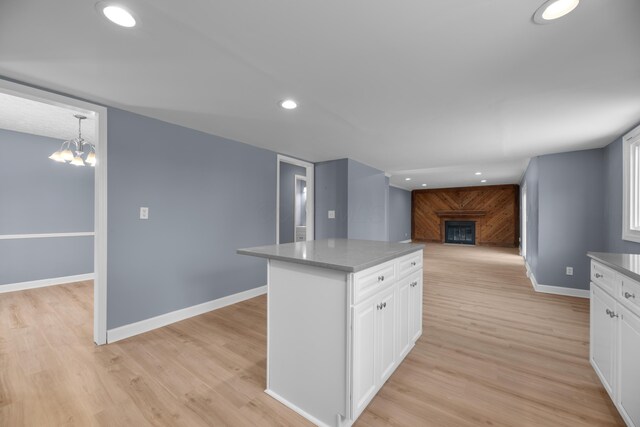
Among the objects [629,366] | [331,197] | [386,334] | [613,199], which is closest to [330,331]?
[386,334]

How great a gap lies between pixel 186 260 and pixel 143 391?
1479mm

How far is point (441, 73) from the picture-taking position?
1.87 metres

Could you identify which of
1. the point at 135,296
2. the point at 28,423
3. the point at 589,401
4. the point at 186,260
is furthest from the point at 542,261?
the point at 28,423

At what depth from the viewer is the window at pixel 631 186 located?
294 centimetres

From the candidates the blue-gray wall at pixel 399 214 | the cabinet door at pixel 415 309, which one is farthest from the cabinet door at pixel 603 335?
the blue-gray wall at pixel 399 214

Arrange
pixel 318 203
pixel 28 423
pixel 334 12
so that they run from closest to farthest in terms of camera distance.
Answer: pixel 334 12
pixel 28 423
pixel 318 203

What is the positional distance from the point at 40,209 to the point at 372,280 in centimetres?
530

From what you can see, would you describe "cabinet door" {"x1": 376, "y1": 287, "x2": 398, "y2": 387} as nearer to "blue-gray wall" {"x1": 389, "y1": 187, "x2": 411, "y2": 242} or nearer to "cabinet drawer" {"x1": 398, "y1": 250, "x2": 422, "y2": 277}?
"cabinet drawer" {"x1": 398, "y1": 250, "x2": 422, "y2": 277}

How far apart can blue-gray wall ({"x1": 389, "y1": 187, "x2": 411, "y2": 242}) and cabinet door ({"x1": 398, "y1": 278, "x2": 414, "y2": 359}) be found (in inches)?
290

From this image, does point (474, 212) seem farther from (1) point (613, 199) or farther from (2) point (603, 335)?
(2) point (603, 335)

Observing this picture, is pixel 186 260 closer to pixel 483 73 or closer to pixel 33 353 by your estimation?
pixel 33 353

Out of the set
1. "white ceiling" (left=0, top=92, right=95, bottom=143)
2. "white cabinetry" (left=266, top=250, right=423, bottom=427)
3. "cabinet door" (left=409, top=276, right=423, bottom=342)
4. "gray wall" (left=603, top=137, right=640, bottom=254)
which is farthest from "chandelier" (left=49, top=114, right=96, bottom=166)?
"gray wall" (left=603, top=137, right=640, bottom=254)

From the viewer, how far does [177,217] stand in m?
3.01

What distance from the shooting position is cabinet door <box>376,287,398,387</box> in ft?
5.69
